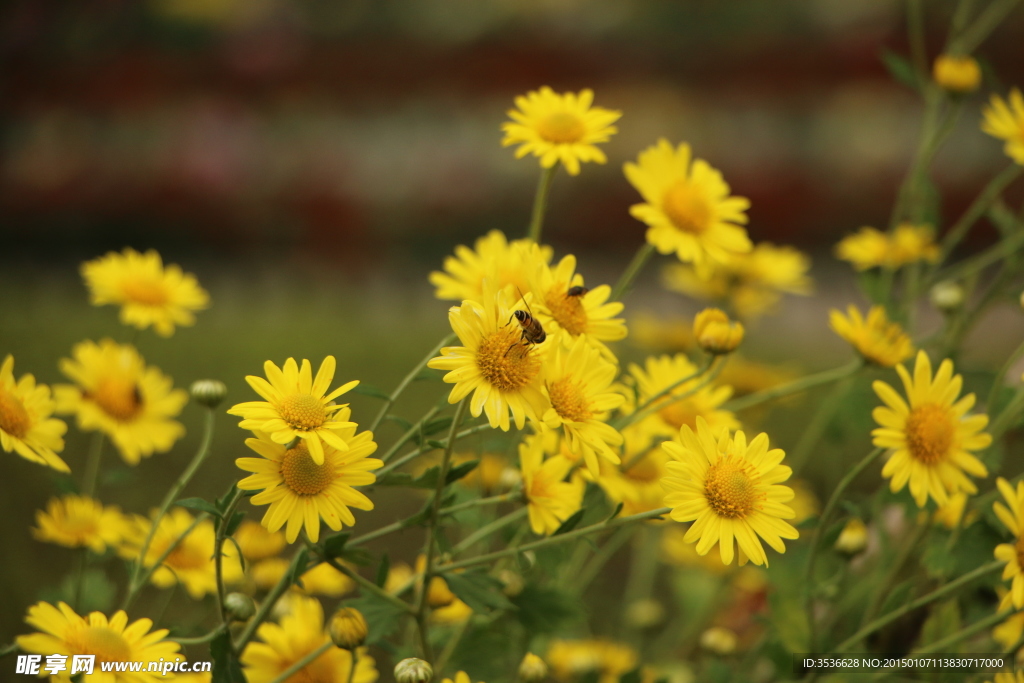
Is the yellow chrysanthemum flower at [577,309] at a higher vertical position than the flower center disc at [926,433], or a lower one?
higher

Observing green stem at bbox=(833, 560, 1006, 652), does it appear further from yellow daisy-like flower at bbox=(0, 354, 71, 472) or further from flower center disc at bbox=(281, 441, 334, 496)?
yellow daisy-like flower at bbox=(0, 354, 71, 472)

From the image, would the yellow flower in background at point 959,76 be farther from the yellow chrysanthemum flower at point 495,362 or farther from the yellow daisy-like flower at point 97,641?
the yellow daisy-like flower at point 97,641

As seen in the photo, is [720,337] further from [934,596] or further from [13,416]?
[13,416]

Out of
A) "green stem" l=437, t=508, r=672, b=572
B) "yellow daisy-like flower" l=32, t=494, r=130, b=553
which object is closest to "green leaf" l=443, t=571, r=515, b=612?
"green stem" l=437, t=508, r=672, b=572

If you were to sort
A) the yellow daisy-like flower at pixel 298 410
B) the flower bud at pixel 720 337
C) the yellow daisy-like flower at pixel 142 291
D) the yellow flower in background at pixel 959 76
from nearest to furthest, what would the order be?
the yellow daisy-like flower at pixel 298 410, the flower bud at pixel 720 337, the yellow daisy-like flower at pixel 142 291, the yellow flower in background at pixel 959 76

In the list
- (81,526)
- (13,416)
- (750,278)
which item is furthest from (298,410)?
(750,278)

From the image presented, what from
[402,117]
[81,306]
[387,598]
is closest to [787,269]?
[387,598]

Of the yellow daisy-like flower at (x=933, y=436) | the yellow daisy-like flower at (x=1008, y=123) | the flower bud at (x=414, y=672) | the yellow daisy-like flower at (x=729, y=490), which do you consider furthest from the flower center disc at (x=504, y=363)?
the yellow daisy-like flower at (x=1008, y=123)

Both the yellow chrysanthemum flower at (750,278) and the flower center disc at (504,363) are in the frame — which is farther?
the yellow chrysanthemum flower at (750,278)
